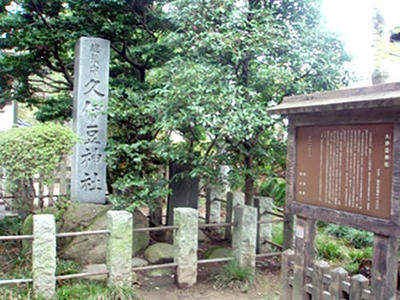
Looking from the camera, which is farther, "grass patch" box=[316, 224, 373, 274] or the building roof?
"grass patch" box=[316, 224, 373, 274]

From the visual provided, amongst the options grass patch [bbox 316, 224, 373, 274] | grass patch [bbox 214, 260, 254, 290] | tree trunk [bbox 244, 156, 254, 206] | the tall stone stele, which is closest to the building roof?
tree trunk [bbox 244, 156, 254, 206]

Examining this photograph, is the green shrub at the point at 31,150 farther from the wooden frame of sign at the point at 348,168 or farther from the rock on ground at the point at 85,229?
the wooden frame of sign at the point at 348,168

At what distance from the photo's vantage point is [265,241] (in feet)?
23.7

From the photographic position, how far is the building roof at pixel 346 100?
3.21m

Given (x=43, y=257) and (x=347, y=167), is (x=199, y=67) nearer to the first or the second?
(x=347, y=167)

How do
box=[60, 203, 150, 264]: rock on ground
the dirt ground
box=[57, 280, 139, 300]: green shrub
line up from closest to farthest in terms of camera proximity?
box=[57, 280, 139, 300]: green shrub → the dirt ground → box=[60, 203, 150, 264]: rock on ground

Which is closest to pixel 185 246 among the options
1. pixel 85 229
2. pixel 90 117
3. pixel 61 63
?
pixel 85 229

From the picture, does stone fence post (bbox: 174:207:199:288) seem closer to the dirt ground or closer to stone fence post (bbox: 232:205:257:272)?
the dirt ground

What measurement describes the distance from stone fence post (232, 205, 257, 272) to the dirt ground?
37 cm

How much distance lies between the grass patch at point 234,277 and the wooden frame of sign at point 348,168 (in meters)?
1.61

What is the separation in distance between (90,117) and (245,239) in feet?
10.9

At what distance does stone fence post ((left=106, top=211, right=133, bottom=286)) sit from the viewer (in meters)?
5.16

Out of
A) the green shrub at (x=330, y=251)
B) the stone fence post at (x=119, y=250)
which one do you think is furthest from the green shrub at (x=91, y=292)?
the green shrub at (x=330, y=251)

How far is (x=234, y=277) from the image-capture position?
232 inches
